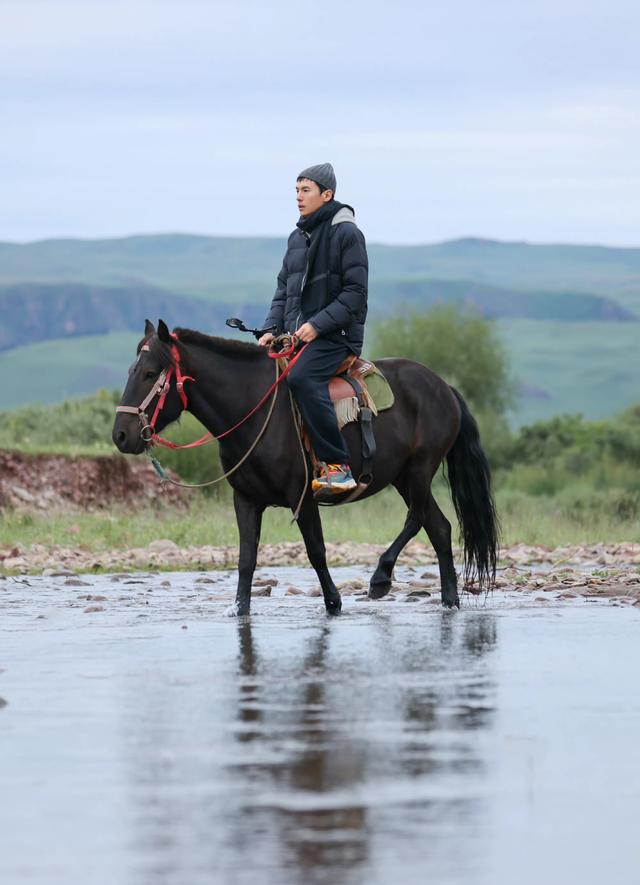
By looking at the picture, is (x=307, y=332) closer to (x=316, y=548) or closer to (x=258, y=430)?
(x=258, y=430)

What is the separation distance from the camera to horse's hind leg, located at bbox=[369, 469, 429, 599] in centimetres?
1388

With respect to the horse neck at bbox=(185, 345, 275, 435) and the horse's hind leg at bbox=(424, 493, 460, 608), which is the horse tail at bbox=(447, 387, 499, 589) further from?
the horse neck at bbox=(185, 345, 275, 435)

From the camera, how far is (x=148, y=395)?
41.4 ft

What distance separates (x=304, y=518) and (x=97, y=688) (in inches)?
157

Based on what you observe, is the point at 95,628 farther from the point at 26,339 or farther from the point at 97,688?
the point at 26,339

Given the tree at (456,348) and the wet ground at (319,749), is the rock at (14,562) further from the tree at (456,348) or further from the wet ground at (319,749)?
the tree at (456,348)

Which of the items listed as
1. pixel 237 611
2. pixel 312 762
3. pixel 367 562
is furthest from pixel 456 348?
pixel 312 762

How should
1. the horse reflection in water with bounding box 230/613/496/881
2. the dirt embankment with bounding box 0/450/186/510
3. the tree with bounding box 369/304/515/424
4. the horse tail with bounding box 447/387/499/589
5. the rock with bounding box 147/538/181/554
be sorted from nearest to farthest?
the horse reflection in water with bounding box 230/613/496/881 < the horse tail with bounding box 447/387/499/589 < the rock with bounding box 147/538/181/554 < the dirt embankment with bounding box 0/450/186/510 < the tree with bounding box 369/304/515/424

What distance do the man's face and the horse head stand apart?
4.54ft

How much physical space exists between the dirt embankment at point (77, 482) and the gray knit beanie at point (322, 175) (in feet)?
43.9

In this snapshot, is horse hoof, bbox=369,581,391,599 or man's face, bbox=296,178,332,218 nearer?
man's face, bbox=296,178,332,218

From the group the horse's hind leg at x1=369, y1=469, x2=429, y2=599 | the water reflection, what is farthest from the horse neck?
the water reflection

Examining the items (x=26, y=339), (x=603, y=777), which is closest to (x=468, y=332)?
(x=603, y=777)

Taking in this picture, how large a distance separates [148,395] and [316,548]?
160cm
